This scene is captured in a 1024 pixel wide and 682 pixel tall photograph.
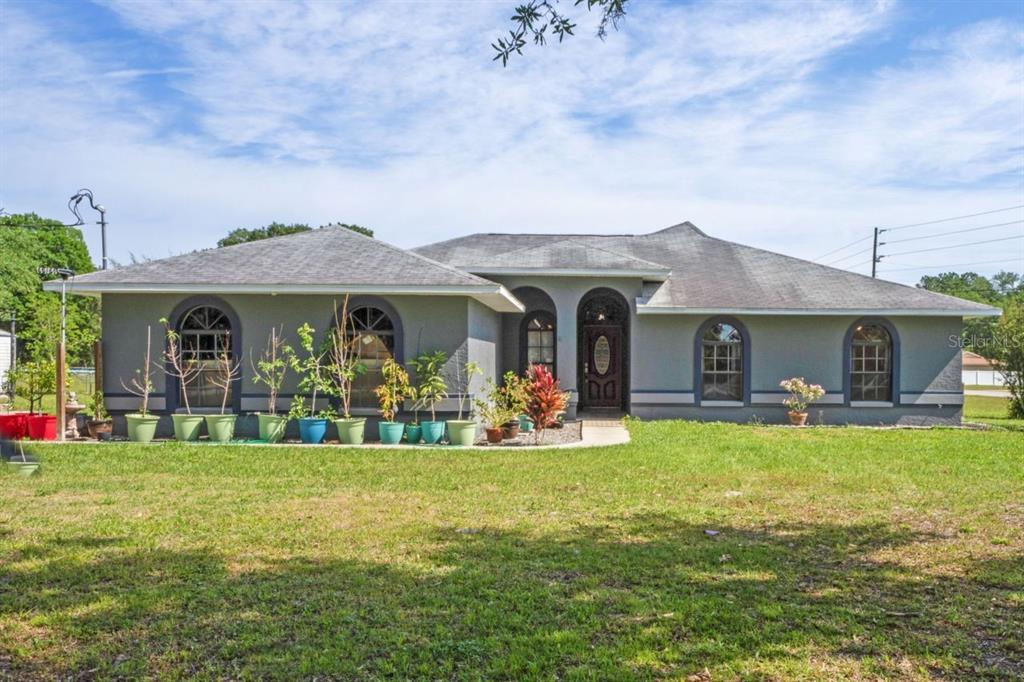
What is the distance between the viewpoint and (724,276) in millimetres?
21250

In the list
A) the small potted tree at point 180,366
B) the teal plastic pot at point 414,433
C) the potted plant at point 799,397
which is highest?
the small potted tree at point 180,366

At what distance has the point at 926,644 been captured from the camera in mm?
4828

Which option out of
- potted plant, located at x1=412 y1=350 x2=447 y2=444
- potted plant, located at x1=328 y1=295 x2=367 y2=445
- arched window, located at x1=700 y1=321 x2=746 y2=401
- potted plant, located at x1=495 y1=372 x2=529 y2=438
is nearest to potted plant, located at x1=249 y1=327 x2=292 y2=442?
potted plant, located at x1=328 y1=295 x2=367 y2=445

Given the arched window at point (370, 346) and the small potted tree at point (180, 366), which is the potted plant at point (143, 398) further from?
the arched window at point (370, 346)

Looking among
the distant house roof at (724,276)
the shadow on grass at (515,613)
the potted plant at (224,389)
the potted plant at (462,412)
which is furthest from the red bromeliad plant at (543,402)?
the shadow on grass at (515,613)

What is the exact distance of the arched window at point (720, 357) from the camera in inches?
770

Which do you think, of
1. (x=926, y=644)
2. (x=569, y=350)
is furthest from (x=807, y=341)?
(x=926, y=644)

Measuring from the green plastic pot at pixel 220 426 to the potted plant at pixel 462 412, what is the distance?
391 centimetres

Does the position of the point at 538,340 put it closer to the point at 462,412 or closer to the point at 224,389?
the point at 462,412

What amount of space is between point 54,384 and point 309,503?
10.0 meters

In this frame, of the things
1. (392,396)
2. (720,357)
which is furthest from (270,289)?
(720,357)

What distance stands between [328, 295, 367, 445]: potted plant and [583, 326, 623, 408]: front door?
8.05 meters

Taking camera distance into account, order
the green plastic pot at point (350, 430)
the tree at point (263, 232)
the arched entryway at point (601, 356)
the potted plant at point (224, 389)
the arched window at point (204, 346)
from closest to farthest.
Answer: the green plastic pot at point (350, 430) → the potted plant at point (224, 389) → the arched window at point (204, 346) → the arched entryway at point (601, 356) → the tree at point (263, 232)

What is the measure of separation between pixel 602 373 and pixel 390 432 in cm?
872
